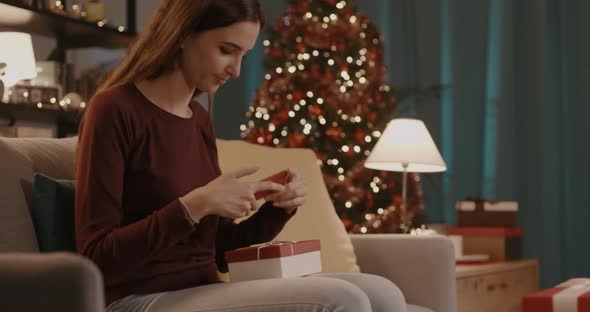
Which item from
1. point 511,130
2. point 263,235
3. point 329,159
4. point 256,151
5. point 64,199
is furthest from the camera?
point 511,130

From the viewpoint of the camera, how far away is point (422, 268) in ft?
8.18

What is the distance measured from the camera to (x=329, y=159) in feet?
14.2

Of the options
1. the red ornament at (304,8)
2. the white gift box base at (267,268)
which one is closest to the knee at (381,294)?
the white gift box base at (267,268)

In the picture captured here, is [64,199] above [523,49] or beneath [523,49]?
beneath

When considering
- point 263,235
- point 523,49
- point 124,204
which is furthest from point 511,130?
point 124,204

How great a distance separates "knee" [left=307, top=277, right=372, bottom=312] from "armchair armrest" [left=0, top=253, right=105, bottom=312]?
0.47 m

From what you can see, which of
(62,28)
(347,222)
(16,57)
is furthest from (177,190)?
(347,222)

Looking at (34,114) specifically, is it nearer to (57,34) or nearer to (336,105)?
(57,34)

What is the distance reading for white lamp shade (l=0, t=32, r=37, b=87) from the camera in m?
3.52

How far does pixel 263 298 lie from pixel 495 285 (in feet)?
8.03

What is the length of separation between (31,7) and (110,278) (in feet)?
7.47

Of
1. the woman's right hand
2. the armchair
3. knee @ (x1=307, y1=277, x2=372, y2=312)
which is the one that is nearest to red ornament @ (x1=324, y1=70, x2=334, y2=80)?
the armchair

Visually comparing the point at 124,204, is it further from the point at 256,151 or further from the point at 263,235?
the point at 256,151

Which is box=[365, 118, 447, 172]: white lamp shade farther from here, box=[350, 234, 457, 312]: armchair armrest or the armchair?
box=[350, 234, 457, 312]: armchair armrest
